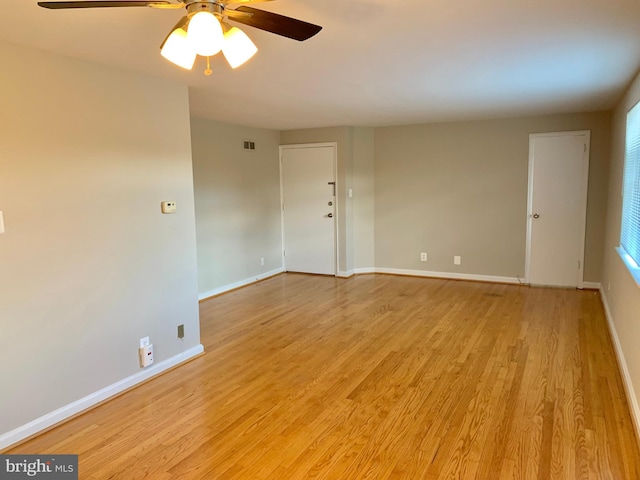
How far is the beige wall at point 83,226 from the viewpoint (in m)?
2.40

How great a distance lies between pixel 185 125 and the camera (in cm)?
341

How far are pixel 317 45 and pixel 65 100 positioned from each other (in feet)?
5.01

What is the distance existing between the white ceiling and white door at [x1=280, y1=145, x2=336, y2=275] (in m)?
1.95

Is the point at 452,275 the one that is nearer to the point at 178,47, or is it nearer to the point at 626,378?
the point at 626,378

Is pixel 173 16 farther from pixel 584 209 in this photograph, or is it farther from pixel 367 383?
pixel 584 209

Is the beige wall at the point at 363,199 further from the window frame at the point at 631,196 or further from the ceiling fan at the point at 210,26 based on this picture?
the ceiling fan at the point at 210,26

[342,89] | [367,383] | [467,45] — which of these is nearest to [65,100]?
[342,89]

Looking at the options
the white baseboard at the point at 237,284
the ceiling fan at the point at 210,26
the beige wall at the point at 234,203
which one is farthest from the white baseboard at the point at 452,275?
the ceiling fan at the point at 210,26

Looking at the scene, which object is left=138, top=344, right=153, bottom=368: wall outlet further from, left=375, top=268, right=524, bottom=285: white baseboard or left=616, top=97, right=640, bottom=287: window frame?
left=375, top=268, right=524, bottom=285: white baseboard

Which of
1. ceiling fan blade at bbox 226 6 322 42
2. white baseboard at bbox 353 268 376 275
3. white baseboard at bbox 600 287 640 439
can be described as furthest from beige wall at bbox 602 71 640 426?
white baseboard at bbox 353 268 376 275

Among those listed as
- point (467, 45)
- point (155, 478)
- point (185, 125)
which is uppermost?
point (467, 45)

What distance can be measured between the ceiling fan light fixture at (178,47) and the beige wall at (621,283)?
2.80m

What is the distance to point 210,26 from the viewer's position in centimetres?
152

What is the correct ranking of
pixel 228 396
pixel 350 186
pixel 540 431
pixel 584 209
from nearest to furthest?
pixel 540 431 < pixel 228 396 < pixel 584 209 < pixel 350 186
